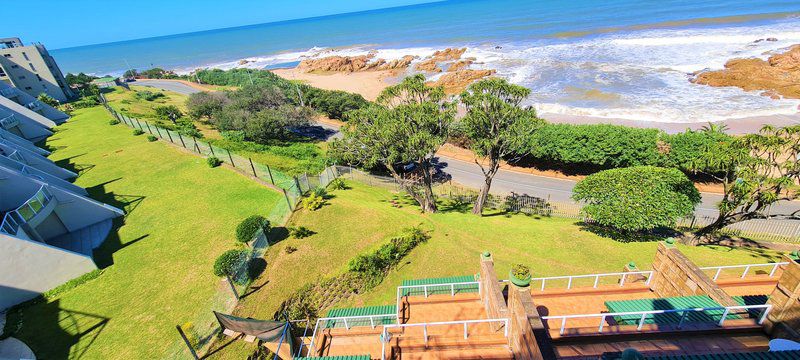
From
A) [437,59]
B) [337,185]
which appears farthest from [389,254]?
[437,59]

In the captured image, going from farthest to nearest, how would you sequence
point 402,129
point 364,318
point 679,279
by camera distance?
point 402,129, point 364,318, point 679,279

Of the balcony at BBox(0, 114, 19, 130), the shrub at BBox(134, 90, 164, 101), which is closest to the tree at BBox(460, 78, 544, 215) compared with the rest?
the balcony at BBox(0, 114, 19, 130)

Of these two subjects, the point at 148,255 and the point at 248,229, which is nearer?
the point at 248,229

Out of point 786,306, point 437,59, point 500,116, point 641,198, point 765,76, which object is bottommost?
point 641,198

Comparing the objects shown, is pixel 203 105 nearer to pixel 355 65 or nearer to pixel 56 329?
pixel 56 329

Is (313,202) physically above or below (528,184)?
above

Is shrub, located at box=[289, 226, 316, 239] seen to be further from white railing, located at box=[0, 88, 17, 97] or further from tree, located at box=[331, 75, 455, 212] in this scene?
white railing, located at box=[0, 88, 17, 97]
